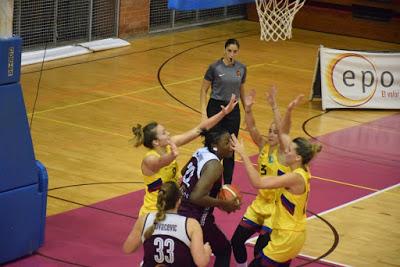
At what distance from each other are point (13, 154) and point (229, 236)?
2.68 metres

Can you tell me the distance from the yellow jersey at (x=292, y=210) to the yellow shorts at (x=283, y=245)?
0.17 ft

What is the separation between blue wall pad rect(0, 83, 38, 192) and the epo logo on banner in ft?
28.6

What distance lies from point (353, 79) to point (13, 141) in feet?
30.7

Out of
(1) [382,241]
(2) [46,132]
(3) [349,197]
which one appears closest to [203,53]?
(2) [46,132]

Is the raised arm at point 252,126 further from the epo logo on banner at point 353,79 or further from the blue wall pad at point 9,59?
the epo logo on banner at point 353,79

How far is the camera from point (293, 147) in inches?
331

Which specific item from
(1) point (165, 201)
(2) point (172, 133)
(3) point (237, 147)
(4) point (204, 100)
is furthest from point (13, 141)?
(2) point (172, 133)

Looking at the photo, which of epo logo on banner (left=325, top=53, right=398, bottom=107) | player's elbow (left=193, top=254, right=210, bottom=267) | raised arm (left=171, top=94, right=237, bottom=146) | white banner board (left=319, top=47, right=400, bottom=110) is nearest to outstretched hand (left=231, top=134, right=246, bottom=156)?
raised arm (left=171, top=94, right=237, bottom=146)

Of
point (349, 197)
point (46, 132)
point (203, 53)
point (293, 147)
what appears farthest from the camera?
point (203, 53)

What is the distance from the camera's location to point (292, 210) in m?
8.44

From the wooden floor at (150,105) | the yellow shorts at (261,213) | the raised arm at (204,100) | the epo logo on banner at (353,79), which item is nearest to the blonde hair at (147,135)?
the yellow shorts at (261,213)

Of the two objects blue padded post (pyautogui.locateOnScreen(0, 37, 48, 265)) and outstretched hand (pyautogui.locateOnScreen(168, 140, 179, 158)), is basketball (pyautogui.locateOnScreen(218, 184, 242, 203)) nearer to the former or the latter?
outstretched hand (pyautogui.locateOnScreen(168, 140, 179, 158))

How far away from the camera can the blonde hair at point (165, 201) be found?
730cm

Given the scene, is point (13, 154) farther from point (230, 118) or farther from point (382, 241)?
point (382, 241)
